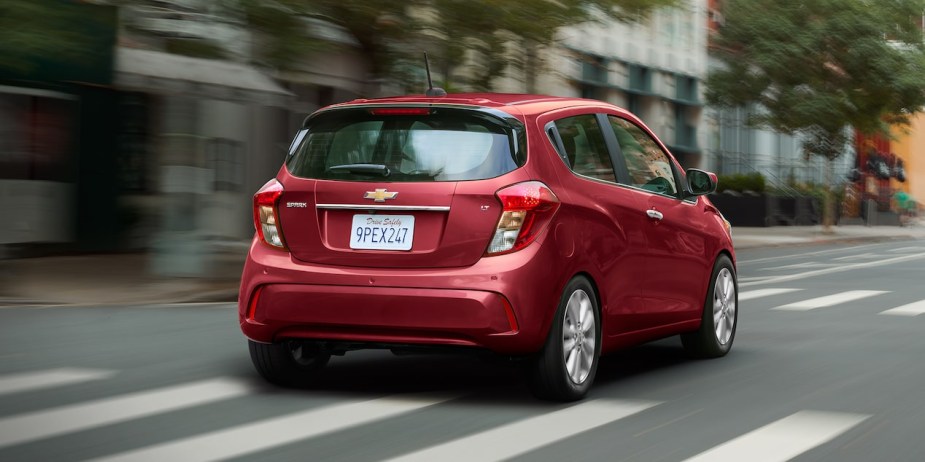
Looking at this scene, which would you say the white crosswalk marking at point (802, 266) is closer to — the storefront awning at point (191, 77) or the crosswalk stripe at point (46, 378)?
the storefront awning at point (191, 77)

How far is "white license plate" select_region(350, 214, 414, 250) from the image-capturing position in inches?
289

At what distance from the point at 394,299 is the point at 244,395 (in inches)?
42.5

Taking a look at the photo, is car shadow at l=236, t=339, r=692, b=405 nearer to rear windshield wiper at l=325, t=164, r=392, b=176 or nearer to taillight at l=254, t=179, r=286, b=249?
taillight at l=254, t=179, r=286, b=249

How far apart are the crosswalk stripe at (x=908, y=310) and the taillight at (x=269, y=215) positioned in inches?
306

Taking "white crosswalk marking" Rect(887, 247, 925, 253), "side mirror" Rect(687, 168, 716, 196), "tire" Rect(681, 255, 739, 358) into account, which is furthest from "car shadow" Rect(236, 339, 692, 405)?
"white crosswalk marking" Rect(887, 247, 925, 253)

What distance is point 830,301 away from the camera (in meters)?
15.3

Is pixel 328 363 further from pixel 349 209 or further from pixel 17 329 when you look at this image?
pixel 17 329

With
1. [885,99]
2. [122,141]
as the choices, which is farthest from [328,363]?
[885,99]

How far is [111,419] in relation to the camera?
6949 mm

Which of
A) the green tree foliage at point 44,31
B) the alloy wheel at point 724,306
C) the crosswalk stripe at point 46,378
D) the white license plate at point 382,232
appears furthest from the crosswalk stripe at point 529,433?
the green tree foliage at point 44,31

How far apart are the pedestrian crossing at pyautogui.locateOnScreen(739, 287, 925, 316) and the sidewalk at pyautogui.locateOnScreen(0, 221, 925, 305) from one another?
5236 millimetres

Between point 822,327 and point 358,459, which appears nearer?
point 358,459

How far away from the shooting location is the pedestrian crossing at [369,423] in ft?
20.4

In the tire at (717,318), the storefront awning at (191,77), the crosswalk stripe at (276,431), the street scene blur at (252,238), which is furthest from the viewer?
the storefront awning at (191,77)
